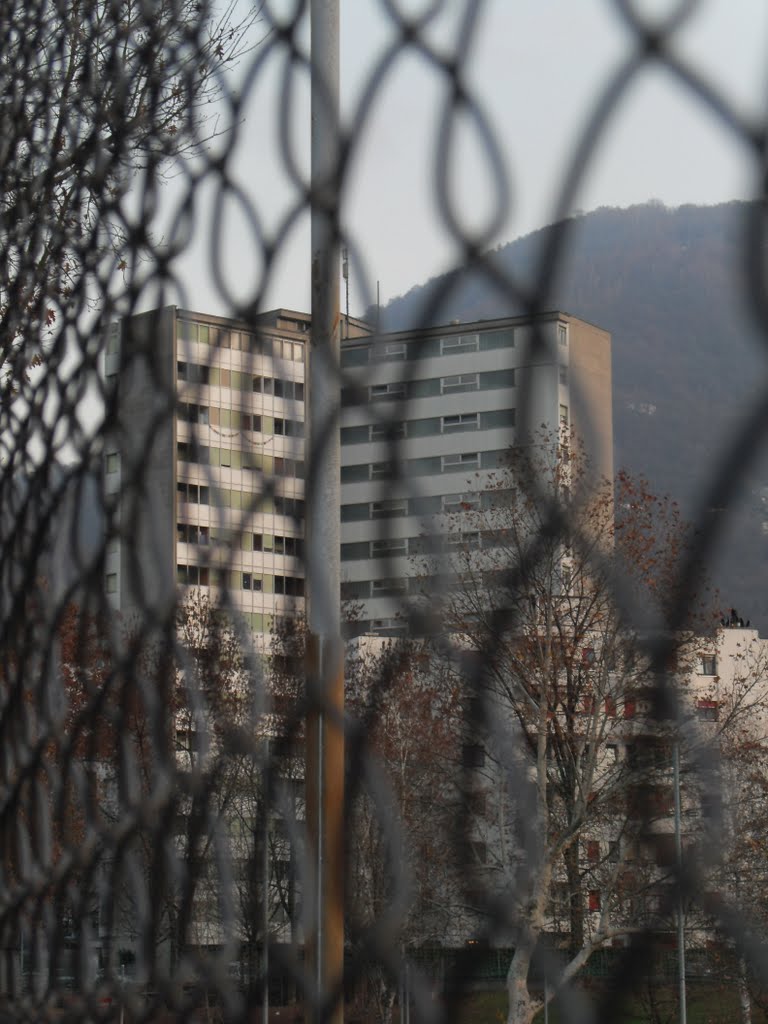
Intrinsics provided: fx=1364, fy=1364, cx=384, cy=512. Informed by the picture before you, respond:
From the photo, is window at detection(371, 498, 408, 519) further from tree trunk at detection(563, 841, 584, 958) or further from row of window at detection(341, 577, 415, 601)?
tree trunk at detection(563, 841, 584, 958)

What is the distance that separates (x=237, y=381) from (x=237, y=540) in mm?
68

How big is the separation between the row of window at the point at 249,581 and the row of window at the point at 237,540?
0.01 m

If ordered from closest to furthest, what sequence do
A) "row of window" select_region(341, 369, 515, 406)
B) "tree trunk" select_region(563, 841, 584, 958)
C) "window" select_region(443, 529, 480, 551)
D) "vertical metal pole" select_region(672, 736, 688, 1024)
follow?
"vertical metal pole" select_region(672, 736, 688, 1024)
"row of window" select_region(341, 369, 515, 406)
"window" select_region(443, 529, 480, 551)
"tree trunk" select_region(563, 841, 584, 958)

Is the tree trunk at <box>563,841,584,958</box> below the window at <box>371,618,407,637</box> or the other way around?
below

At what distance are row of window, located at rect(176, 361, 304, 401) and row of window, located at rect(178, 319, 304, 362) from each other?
0.4 inches

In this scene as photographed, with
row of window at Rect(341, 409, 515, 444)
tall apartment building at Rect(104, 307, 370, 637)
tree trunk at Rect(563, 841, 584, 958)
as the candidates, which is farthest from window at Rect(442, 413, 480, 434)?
tree trunk at Rect(563, 841, 584, 958)

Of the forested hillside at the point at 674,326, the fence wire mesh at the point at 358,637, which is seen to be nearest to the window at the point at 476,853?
the fence wire mesh at the point at 358,637

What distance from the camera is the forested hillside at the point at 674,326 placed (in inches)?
12.9

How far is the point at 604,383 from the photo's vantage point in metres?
0.40

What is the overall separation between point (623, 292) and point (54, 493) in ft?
1.79

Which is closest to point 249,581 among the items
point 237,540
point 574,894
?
point 237,540

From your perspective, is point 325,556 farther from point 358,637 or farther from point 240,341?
point 240,341

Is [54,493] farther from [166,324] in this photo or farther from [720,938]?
[720,938]

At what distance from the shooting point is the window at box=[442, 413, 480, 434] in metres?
0.44
